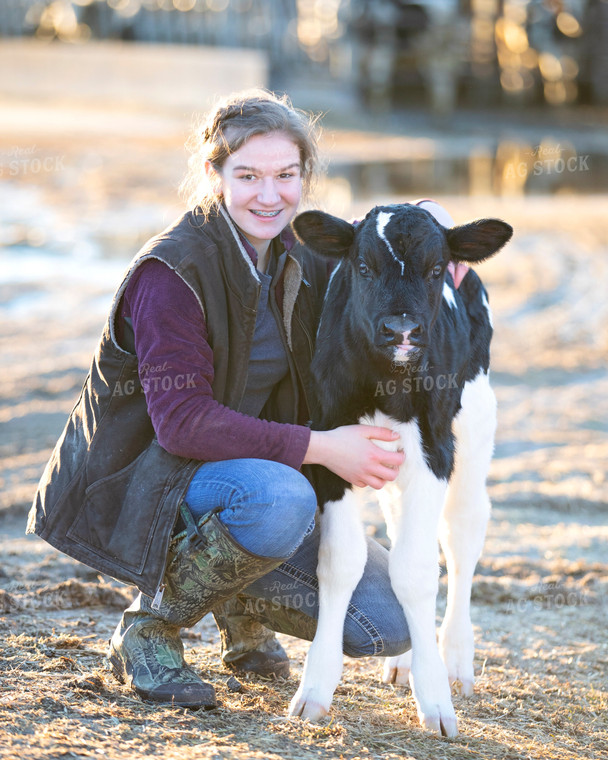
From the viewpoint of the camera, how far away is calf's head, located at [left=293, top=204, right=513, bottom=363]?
11.1 ft

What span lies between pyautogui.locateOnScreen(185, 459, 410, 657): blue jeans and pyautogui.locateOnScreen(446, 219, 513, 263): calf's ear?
96 cm

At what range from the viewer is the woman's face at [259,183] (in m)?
3.68

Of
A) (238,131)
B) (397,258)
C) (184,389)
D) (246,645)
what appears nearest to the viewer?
(184,389)

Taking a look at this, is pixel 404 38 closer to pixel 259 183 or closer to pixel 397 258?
pixel 259 183

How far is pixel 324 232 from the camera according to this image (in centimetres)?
375

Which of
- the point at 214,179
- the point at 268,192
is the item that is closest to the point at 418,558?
the point at 268,192

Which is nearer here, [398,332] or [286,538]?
[398,332]

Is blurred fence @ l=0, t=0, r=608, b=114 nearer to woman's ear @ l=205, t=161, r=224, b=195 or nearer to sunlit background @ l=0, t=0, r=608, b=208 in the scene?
sunlit background @ l=0, t=0, r=608, b=208

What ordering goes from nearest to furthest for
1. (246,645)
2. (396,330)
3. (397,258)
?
(396,330)
(397,258)
(246,645)

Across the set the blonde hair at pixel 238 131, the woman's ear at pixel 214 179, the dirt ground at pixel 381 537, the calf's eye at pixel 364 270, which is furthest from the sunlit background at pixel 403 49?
the calf's eye at pixel 364 270

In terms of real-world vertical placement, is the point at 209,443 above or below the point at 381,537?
above

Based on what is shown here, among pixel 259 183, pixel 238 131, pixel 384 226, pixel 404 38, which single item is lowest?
pixel 384 226

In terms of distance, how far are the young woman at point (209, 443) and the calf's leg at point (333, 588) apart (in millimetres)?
103

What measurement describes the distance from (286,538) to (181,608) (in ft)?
1.42
